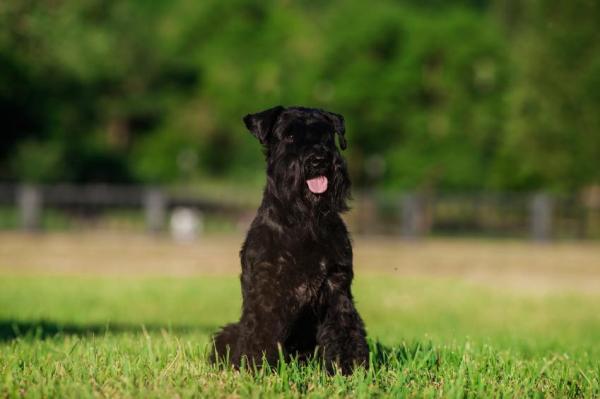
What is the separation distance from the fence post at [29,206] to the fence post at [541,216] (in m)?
20.5

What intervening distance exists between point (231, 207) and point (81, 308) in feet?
79.3

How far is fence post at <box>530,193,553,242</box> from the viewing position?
3619 cm

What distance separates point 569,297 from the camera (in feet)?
60.4

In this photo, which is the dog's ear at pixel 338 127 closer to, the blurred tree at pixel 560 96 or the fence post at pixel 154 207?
the fence post at pixel 154 207

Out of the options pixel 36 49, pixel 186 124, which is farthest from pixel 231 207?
pixel 186 124

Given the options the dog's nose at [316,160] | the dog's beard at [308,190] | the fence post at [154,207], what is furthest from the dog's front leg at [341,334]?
the fence post at [154,207]

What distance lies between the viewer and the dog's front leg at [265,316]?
5078 mm

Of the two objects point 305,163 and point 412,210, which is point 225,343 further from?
point 412,210

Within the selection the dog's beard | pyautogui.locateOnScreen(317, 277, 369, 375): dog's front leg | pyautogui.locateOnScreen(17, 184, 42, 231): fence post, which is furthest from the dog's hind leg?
Result: pyautogui.locateOnScreen(17, 184, 42, 231): fence post

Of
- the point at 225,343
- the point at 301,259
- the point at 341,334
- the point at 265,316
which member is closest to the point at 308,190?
the point at 301,259

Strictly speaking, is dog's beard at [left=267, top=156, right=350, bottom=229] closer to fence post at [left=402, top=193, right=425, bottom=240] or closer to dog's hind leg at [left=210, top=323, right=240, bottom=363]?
dog's hind leg at [left=210, top=323, right=240, bottom=363]

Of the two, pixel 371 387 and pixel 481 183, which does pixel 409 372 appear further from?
pixel 481 183

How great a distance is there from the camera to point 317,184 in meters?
5.00

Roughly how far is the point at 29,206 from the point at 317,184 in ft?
98.8
